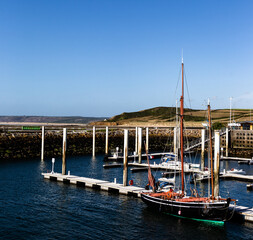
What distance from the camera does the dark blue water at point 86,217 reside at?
29.6m

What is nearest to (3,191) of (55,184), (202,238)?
(55,184)

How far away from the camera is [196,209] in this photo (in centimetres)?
3331

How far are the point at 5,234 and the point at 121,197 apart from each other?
1579cm

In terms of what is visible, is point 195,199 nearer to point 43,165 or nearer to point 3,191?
point 3,191

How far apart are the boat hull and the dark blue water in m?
0.67

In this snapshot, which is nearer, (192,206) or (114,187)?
(192,206)

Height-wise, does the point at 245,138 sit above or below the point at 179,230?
above

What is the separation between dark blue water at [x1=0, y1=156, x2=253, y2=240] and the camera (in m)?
29.6

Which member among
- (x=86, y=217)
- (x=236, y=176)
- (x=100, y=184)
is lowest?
(x=86, y=217)

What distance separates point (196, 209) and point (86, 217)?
433 inches

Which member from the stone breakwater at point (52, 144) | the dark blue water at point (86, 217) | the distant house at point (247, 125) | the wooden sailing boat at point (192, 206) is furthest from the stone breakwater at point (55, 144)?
the wooden sailing boat at point (192, 206)

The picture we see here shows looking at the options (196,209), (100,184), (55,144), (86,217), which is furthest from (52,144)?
(196,209)

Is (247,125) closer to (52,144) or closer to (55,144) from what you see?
(55,144)

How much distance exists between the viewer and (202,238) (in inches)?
1148
